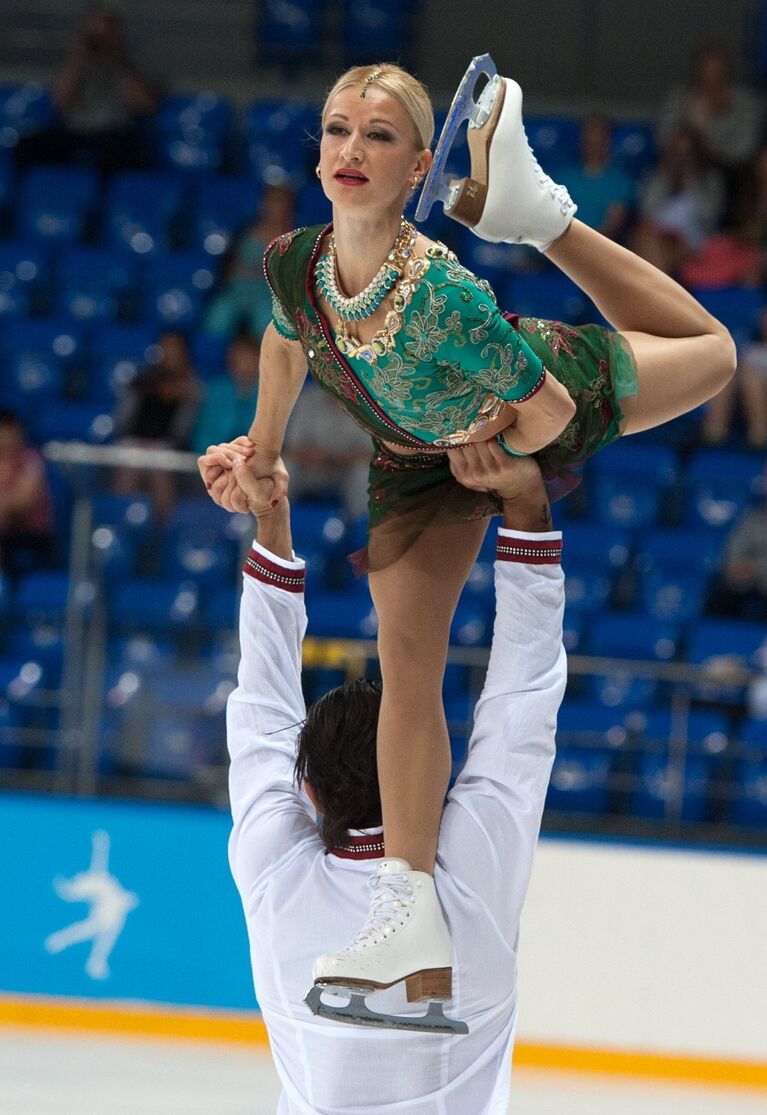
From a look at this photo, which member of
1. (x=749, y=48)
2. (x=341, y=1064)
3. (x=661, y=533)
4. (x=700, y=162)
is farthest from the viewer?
(x=749, y=48)

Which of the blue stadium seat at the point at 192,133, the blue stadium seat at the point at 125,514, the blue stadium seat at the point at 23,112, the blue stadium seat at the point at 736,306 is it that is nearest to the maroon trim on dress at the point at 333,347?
the blue stadium seat at the point at 125,514

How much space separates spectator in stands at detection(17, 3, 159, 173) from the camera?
9.20 meters

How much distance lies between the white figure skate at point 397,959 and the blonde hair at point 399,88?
1.14 metres

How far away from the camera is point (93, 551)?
575 cm

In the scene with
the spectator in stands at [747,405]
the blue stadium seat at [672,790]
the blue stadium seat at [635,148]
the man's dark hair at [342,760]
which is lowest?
the blue stadium seat at [672,790]

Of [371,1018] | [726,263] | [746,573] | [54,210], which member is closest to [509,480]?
[371,1018]

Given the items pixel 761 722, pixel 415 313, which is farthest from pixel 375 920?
pixel 761 722

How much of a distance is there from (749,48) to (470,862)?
8540 millimetres

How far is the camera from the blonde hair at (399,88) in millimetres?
2416

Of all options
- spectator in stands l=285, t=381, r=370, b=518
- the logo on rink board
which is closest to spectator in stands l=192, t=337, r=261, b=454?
spectator in stands l=285, t=381, r=370, b=518

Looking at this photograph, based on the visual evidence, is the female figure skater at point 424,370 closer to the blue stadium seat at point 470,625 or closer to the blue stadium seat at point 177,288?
the blue stadium seat at point 470,625

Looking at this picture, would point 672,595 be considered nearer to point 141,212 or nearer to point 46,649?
point 46,649

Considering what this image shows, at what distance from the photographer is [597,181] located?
8531mm

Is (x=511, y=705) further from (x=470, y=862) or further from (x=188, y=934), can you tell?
(x=188, y=934)
